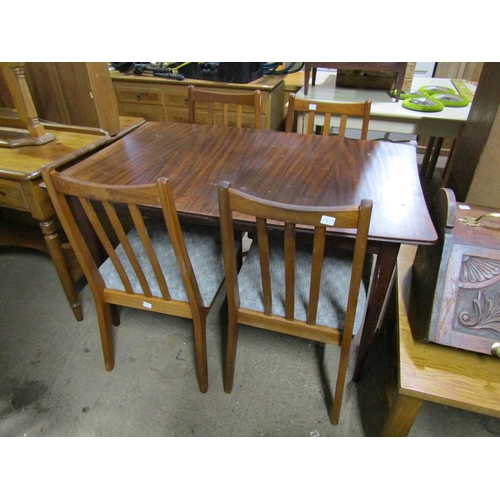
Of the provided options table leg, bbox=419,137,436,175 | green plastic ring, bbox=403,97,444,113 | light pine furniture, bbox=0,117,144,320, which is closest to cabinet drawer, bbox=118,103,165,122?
light pine furniture, bbox=0,117,144,320

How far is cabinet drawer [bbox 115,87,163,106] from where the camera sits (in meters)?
2.79

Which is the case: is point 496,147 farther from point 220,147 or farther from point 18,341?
point 18,341

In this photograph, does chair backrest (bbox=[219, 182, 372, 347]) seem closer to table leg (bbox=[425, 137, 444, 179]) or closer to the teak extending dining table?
the teak extending dining table

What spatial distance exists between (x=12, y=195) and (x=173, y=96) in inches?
70.1

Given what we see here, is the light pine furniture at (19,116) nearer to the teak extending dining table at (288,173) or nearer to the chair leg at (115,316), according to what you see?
the teak extending dining table at (288,173)

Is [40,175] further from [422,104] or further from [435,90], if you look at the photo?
[435,90]

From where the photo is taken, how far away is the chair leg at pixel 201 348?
1203 millimetres

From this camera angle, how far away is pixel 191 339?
157cm

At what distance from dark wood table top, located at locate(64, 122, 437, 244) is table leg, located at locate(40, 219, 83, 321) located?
291 millimetres

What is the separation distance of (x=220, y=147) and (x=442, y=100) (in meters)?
1.63

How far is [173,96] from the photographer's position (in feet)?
9.09

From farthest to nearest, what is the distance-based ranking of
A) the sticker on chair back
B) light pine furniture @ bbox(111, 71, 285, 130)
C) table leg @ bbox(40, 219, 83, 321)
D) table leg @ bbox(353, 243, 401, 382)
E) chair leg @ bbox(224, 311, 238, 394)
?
1. light pine furniture @ bbox(111, 71, 285, 130)
2. table leg @ bbox(40, 219, 83, 321)
3. chair leg @ bbox(224, 311, 238, 394)
4. table leg @ bbox(353, 243, 401, 382)
5. the sticker on chair back

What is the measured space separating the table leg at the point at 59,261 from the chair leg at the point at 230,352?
806 mm

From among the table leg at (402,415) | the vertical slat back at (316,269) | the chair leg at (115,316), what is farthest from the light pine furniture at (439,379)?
the chair leg at (115,316)
